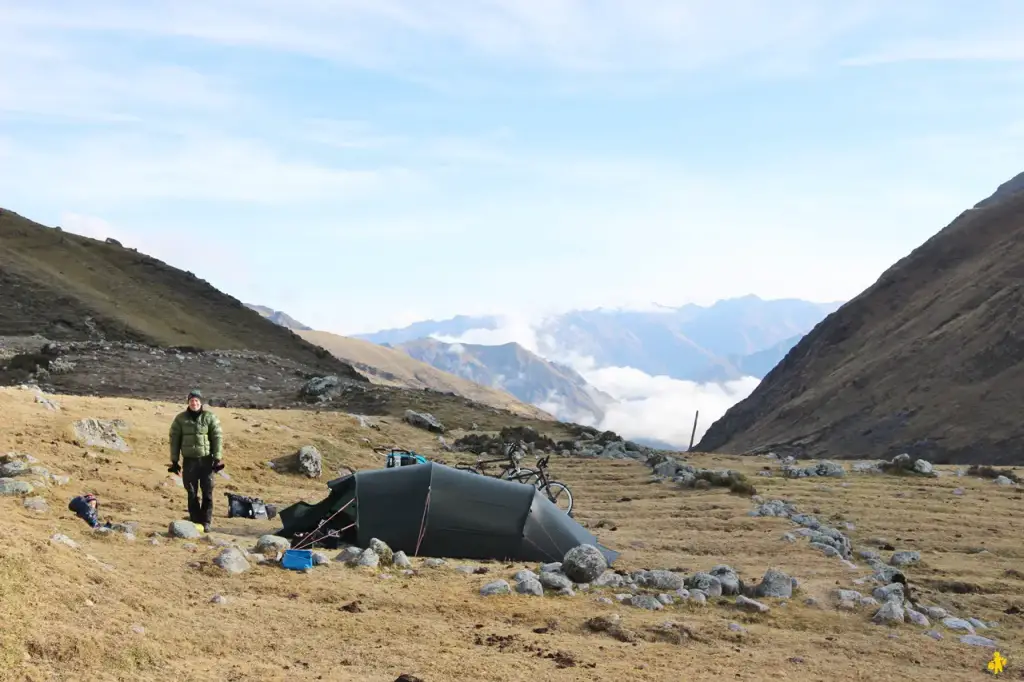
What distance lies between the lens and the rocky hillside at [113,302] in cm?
4881

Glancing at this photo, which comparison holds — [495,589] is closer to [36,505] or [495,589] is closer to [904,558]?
[36,505]

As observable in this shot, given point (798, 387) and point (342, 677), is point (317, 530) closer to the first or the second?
point (342, 677)

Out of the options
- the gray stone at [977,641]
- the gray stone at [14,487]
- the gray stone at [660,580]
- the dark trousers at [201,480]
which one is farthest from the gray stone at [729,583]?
the gray stone at [14,487]

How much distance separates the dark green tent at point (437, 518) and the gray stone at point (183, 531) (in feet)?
5.99

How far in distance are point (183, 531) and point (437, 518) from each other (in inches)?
150

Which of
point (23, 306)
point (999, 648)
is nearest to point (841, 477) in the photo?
point (999, 648)

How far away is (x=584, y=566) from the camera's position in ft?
39.3

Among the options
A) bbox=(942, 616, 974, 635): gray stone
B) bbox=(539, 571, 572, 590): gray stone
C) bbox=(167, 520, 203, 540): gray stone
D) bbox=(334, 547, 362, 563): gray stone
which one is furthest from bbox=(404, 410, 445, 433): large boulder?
bbox=(942, 616, 974, 635): gray stone

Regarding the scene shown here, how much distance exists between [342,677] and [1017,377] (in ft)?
200

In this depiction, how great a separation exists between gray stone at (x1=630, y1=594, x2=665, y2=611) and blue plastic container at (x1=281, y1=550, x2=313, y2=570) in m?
4.28

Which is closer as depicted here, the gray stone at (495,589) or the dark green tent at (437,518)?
the gray stone at (495,589)

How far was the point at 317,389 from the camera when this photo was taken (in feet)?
123

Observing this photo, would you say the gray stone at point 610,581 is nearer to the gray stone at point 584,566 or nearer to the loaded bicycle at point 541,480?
the gray stone at point 584,566

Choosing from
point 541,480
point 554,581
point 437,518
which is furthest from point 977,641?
point 541,480
